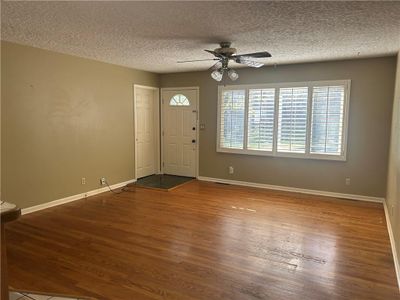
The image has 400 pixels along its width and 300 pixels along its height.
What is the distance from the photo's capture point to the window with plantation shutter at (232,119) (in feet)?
20.0

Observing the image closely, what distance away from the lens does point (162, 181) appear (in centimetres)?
657

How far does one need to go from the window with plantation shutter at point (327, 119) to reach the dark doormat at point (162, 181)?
2876 millimetres

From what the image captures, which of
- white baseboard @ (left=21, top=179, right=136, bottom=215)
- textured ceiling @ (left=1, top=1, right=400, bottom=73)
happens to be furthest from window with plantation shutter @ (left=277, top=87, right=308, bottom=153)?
white baseboard @ (left=21, top=179, right=136, bottom=215)

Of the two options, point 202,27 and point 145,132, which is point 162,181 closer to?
point 145,132

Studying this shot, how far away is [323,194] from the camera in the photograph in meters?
5.50

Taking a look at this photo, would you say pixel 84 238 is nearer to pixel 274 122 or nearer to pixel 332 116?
pixel 274 122

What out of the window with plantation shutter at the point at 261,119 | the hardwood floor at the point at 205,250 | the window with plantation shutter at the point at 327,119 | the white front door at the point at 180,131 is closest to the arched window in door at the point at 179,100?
the white front door at the point at 180,131

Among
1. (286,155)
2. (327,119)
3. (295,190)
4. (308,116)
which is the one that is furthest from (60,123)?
(327,119)

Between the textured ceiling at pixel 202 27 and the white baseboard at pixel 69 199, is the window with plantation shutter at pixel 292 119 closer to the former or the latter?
the textured ceiling at pixel 202 27

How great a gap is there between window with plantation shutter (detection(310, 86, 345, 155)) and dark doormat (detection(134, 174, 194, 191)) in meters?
2.88

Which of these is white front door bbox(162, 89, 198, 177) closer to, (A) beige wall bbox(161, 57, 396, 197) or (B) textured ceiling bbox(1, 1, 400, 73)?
(A) beige wall bbox(161, 57, 396, 197)

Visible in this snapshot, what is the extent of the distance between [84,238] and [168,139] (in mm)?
3966

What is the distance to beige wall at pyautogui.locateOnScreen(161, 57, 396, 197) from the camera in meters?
4.91

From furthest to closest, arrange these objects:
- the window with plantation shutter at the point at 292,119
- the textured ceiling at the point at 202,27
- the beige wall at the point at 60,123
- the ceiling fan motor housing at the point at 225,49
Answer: the window with plantation shutter at the point at 292,119
the beige wall at the point at 60,123
the ceiling fan motor housing at the point at 225,49
the textured ceiling at the point at 202,27
